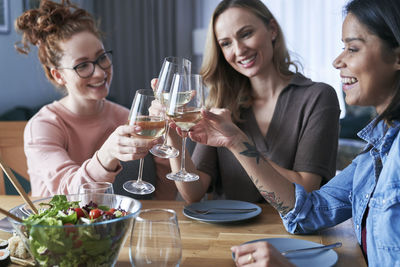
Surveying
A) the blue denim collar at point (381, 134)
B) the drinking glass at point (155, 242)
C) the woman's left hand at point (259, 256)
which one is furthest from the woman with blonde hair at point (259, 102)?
the drinking glass at point (155, 242)

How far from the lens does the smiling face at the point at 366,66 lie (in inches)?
50.9

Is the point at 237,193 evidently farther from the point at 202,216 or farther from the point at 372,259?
the point at 372,259

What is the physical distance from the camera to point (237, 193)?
2141 millimetres

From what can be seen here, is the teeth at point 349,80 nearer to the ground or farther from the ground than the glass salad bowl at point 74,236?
farther from the ground

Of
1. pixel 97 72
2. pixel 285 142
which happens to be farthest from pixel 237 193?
pixel 97 72

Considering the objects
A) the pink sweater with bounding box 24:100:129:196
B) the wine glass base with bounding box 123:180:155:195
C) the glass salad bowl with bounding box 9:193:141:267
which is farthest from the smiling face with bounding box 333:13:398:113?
the pink sweater with bounding box 24:100:129:196

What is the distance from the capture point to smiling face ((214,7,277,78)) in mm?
2090

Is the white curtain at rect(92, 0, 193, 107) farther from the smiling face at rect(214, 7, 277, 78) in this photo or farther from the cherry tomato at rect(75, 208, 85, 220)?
the cherry tomato at rect(75, 208, 85, 220)

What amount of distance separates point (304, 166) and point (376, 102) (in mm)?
601

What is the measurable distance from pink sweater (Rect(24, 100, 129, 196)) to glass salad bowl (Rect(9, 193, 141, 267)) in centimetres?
71

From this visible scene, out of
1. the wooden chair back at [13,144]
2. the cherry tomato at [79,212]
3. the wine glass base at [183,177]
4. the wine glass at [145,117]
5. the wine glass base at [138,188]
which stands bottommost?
the wooden chair back at [13,144]

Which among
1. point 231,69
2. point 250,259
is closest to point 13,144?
point 231,69

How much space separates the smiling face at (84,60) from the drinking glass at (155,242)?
136cm

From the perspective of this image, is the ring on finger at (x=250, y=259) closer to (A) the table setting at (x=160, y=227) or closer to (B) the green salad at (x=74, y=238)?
(A) the table setting at (x=160, y=227)
